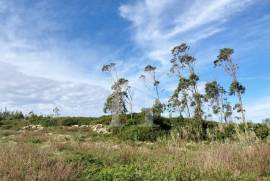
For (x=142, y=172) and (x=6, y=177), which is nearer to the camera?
(x=6, y=177)

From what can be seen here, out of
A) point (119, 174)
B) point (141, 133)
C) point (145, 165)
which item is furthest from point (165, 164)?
point (141, 133)

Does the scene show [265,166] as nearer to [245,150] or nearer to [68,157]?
[245,150]

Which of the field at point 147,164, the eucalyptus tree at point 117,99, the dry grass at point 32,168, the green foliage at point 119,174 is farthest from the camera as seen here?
the eucalyptus tree at point 117,99

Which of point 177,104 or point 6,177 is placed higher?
point 177,104

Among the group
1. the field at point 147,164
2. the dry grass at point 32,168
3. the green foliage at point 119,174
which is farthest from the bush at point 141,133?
the dry grass at point 32,168

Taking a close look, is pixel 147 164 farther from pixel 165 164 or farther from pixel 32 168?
pixel 32 168

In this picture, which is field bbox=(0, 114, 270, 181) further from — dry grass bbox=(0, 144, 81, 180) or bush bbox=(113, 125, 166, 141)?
bush bbox=(113, 125, 166, 141)

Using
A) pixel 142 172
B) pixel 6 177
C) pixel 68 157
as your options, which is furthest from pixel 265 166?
pixel 6 177

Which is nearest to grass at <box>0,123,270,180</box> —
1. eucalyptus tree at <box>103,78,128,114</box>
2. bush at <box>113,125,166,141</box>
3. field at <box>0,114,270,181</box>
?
field at <box>0,114,270,181</box>

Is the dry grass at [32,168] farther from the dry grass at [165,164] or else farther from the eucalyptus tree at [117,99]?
the eucalyptus tree at [117,99]

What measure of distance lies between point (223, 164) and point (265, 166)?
883mm

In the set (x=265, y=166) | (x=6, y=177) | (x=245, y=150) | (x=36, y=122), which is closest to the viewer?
(x=6, y=177)

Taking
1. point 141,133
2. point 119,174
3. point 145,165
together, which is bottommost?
point 119,174

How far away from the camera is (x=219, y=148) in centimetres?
811
